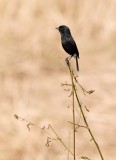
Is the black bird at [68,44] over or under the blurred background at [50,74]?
under

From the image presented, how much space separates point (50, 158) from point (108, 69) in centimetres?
119

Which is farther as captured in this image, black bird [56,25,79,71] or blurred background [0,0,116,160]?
blurred background [0,0,116,160]

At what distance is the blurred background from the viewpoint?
362cm

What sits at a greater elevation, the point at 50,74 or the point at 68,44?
the point at 50,74

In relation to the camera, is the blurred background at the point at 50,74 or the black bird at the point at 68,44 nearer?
the black bird at the point at 68,44

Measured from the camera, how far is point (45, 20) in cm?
509

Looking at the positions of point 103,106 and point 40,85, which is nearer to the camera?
point 103,106

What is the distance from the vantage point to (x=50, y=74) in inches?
179

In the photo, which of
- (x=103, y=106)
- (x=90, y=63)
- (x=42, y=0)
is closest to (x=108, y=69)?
(x=90, y=63)

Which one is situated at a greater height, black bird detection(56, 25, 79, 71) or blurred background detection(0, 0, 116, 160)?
blurred background detection(0, 0, 116, 160)

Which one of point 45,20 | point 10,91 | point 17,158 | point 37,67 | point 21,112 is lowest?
point 17,158

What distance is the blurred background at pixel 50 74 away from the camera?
362 centimetres

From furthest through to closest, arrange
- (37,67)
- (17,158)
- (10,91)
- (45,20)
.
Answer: (45,20) < (37,67) < (10,91) < (17,158)

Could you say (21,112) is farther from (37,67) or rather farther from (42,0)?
(42,0)
